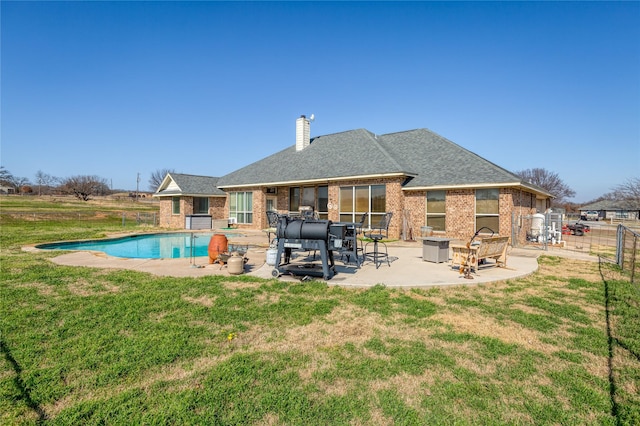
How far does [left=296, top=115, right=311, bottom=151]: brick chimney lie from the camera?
25.1m

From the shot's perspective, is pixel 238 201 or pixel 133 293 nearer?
pixel 133 293

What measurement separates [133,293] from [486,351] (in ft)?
20.4

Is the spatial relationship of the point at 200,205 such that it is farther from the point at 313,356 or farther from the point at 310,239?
the point at 313,356

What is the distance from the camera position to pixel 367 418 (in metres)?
2.85

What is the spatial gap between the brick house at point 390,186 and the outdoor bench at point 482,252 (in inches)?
226

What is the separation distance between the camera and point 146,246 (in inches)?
633

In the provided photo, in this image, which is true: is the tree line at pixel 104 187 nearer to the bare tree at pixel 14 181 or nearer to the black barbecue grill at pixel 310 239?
Result: the bare tree at pixel 14 181

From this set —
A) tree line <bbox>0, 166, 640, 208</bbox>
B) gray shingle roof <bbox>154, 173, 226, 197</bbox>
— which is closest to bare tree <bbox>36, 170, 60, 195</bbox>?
tree line <bbox>0, 166, 640, 208</bbox>

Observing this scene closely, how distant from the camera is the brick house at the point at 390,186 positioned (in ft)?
50.2

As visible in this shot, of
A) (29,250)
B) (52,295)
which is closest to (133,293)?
(52,295)

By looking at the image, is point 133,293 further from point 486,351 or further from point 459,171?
point 459,171

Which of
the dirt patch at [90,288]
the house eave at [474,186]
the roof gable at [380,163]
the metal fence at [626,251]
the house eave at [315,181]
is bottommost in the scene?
the dirt patch at [90,288]

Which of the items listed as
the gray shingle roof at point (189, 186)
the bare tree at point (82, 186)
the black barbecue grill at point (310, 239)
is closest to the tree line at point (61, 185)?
the bare tree at point (82, 186)

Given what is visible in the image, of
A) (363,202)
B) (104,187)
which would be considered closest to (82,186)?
(104,187)
